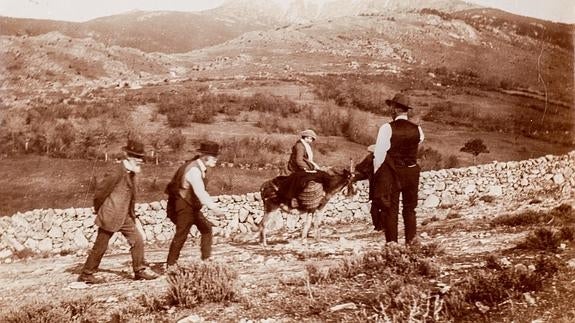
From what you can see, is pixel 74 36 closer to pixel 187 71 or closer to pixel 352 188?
pixel 187 71

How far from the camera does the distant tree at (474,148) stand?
7.14 m

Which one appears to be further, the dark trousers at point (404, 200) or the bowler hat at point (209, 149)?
the dark trousers at point (404, 200)

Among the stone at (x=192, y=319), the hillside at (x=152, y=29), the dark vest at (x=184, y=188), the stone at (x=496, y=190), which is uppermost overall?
the hillside at (x=152, y=29)

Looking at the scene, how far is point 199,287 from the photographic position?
16.8 feet

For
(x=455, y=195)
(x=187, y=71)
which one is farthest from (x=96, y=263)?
(x=455, y=195)

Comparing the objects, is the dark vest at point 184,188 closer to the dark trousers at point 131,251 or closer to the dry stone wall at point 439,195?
the dark trousers at point 131,251

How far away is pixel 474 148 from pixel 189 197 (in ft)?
10.9

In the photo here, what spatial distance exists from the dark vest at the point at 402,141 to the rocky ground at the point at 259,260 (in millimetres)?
929

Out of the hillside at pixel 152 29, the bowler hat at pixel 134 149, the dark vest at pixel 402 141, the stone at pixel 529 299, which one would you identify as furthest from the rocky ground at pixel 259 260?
the hillside at pixel 152 29

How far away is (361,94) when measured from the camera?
6.76m

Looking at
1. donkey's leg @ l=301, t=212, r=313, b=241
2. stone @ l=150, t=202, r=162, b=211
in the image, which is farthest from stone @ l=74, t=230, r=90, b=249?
donkey's leg @ l=301, t=212, r=313, b=241

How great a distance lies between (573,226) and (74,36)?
515 centimetres

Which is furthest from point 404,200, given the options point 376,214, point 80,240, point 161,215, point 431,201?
point 80,240

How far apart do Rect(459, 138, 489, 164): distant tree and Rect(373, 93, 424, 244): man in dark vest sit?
1471mm
